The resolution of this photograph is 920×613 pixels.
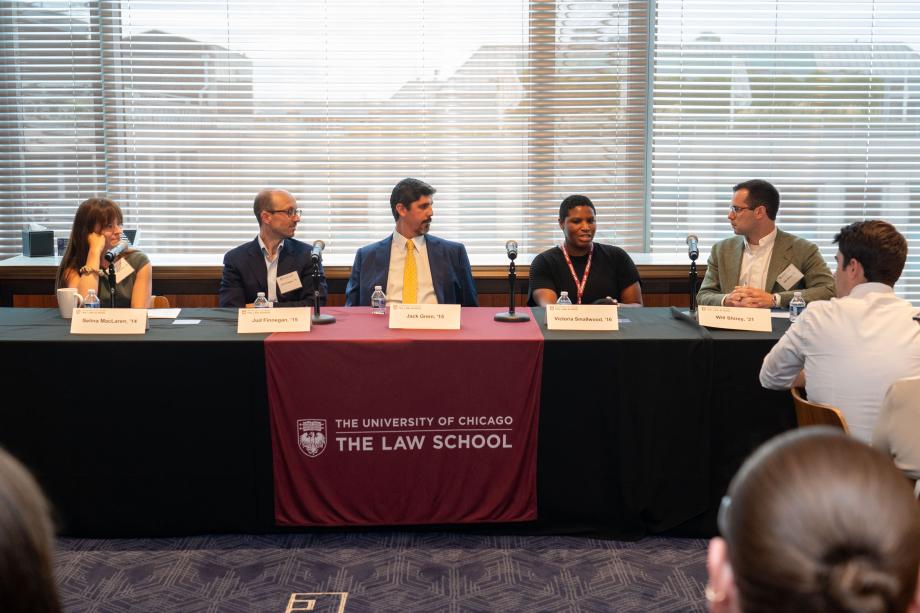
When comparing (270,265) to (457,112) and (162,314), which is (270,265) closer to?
(162,314)

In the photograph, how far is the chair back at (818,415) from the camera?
2.51 m

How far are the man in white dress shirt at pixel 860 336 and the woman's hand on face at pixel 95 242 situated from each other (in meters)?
2.88

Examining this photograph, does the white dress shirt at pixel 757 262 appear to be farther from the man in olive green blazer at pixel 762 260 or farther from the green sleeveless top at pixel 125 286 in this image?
the green sleeveless top at pixel 125 286

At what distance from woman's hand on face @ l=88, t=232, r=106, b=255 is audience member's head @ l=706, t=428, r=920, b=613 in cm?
372

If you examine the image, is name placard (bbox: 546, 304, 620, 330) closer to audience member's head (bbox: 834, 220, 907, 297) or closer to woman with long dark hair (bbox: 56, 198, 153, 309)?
audience member's head (bbox: 834, 220, 907, 297)

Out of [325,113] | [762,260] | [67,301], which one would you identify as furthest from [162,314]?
[762,260]

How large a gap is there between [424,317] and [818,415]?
55.6 inches

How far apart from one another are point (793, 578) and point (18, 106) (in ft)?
18.8

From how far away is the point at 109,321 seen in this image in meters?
3.21

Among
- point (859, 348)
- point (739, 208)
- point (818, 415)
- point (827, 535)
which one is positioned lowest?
point (818, 415)

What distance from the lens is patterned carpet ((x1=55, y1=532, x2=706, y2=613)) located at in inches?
109

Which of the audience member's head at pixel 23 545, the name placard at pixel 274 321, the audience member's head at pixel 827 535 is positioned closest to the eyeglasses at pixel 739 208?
the name placard at pixel 274 321

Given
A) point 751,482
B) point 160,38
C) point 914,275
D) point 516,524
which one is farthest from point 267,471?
point 914,275

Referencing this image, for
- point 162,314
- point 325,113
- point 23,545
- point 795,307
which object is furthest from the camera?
point 325,113
